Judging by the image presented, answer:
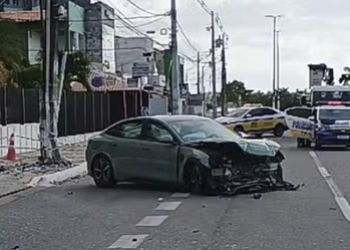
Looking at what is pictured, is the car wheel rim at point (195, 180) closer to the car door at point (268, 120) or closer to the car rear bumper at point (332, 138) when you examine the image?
the car rear bumper at point (332, 138)

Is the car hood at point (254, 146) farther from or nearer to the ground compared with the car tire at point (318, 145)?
farther from the ground

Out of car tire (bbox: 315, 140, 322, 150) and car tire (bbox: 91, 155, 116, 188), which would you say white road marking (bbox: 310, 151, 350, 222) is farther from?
car tire (bbox: 315, 140, 322, 150)

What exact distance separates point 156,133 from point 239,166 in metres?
2.06

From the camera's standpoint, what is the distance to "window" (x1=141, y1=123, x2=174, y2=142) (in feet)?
55.2

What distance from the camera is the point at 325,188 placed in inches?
669

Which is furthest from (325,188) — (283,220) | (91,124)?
(91,124)

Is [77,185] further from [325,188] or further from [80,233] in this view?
[80,233]

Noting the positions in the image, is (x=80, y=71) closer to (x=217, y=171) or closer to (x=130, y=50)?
(x=217, y=171)

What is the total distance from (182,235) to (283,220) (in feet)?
6.14

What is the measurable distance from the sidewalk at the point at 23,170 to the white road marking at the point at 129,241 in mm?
6317

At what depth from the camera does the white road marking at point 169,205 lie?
14147 millimetres

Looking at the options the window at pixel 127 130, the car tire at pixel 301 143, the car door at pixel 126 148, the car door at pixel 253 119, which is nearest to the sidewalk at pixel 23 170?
the car door at pixel 126 148

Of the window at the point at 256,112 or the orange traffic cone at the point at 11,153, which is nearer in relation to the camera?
the orange traffic cone at the point at 11,153

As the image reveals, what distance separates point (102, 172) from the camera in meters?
18.1
